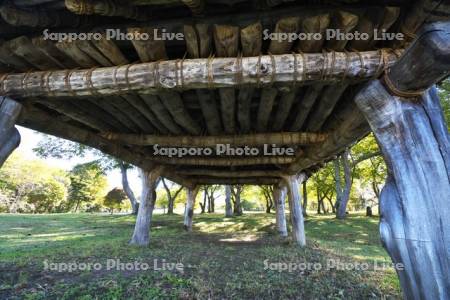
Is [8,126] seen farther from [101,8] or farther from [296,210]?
[296,210]

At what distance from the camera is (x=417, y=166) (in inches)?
85.8

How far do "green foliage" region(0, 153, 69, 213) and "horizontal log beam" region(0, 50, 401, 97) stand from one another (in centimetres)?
3489

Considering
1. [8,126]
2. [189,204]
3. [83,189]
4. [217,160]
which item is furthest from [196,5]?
[83,189]

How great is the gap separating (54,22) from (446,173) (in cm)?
370

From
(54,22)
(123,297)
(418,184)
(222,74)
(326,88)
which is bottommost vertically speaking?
(123,297)

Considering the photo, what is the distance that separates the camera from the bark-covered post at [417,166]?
1957mm

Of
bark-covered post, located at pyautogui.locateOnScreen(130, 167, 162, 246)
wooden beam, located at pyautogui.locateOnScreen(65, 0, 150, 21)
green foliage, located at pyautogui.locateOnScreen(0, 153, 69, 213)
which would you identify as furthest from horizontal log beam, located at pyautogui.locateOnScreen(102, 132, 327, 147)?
green foliage, located at pyautogui.locateOnScreen(0, 153, 69, 213)

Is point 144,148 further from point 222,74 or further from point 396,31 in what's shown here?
point 396,31

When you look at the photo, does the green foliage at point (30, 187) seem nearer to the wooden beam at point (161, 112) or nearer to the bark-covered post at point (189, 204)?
the bark-covered post at point (189, 204)

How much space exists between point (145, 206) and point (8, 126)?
18.7ft

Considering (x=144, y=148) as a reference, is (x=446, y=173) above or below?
below

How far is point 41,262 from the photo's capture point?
623cm

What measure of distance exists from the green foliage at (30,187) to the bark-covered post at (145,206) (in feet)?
97.8

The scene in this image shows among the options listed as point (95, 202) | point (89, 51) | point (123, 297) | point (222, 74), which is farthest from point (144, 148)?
point (95, 202)
